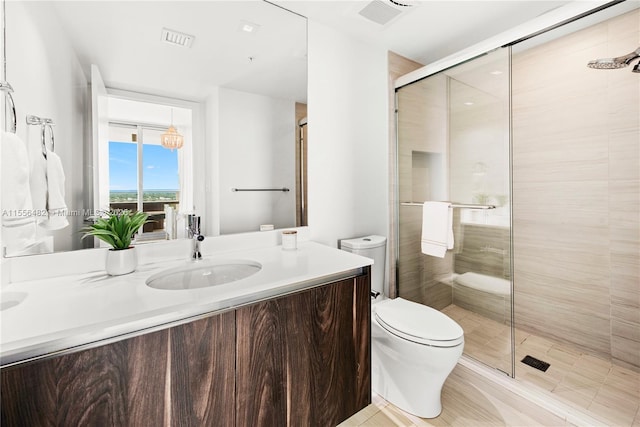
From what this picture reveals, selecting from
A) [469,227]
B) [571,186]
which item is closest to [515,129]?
[571,186]

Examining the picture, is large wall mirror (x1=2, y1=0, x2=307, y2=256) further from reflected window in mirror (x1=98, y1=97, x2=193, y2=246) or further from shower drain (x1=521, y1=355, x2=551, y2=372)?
shower drain (x1=521, y1=355, x2=551, y2=372)

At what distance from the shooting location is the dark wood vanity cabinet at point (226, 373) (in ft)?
2.25

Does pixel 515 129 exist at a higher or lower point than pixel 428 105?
lower

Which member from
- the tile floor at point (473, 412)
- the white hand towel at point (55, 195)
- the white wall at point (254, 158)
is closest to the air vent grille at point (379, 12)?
the white wall at point (254, 158)

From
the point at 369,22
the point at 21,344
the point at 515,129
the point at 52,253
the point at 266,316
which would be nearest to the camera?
the point at 21,344

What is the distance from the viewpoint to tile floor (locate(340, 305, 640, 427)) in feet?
4.66

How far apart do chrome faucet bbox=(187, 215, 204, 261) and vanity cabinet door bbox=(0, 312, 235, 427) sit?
0.53 metres

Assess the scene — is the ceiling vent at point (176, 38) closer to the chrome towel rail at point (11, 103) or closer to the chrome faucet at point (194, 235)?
the chrome towel rail at point (11, 103)

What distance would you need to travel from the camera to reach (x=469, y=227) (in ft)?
6.30

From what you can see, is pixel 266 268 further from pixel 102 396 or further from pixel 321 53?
pixel 321 53

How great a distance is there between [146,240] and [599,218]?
2675 mm

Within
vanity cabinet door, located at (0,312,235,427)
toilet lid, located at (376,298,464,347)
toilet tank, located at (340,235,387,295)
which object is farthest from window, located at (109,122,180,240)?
toilet lid, located at (376,298,464,347)

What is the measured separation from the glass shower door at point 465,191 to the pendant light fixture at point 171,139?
157 centimetres

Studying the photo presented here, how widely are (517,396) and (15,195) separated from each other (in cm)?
231
